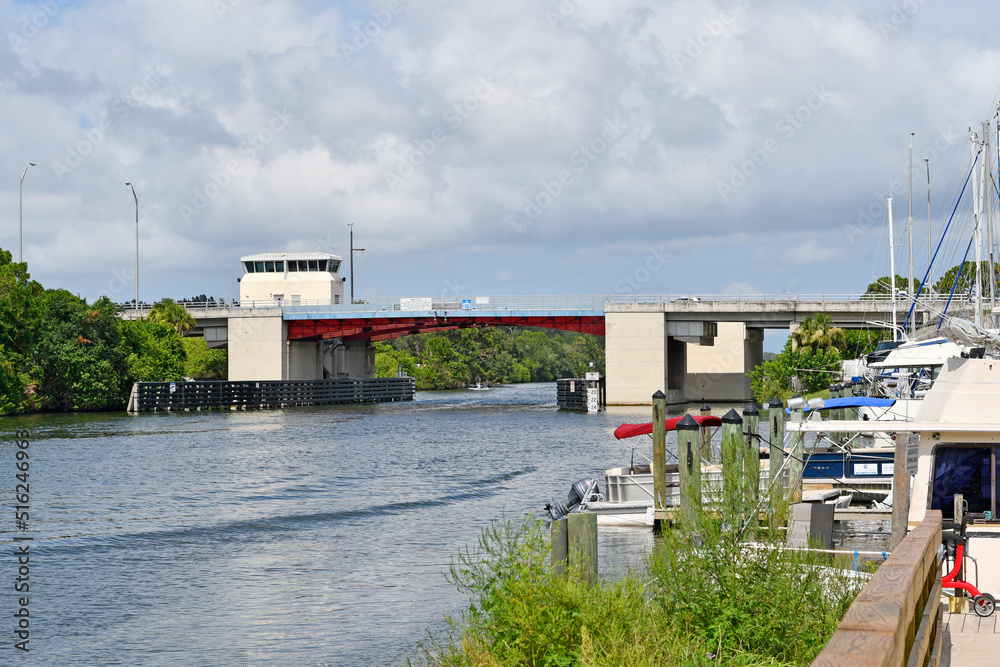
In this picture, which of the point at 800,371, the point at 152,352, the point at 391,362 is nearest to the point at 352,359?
the point at 391,362

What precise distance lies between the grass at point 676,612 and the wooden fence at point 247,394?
72.2 meters

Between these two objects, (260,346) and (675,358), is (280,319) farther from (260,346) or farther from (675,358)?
(675,358)

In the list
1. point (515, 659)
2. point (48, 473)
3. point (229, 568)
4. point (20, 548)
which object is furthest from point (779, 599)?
point (48, 473)

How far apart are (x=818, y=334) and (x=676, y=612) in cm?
6602

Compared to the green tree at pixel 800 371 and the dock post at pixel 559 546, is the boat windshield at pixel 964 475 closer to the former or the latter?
the dock post at pixel 559 546

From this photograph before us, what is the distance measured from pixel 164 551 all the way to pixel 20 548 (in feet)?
10.1

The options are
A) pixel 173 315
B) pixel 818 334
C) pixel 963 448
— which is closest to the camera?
pixel 963 448

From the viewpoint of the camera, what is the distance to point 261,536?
23.9 metres

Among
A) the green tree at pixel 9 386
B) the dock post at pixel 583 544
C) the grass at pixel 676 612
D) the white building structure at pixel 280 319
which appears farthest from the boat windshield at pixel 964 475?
the white building structure at pixel 280 319

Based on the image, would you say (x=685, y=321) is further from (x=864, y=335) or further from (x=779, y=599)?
(x=779, y=599)

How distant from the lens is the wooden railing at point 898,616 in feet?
14.4

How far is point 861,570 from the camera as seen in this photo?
1312 cm

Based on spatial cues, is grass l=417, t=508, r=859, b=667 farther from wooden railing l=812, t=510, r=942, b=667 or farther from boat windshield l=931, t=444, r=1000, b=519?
wooden railing l=812, t=510, r=942, b=667

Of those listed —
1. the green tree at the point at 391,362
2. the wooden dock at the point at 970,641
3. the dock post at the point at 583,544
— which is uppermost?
the green tree at the point at 391,362
